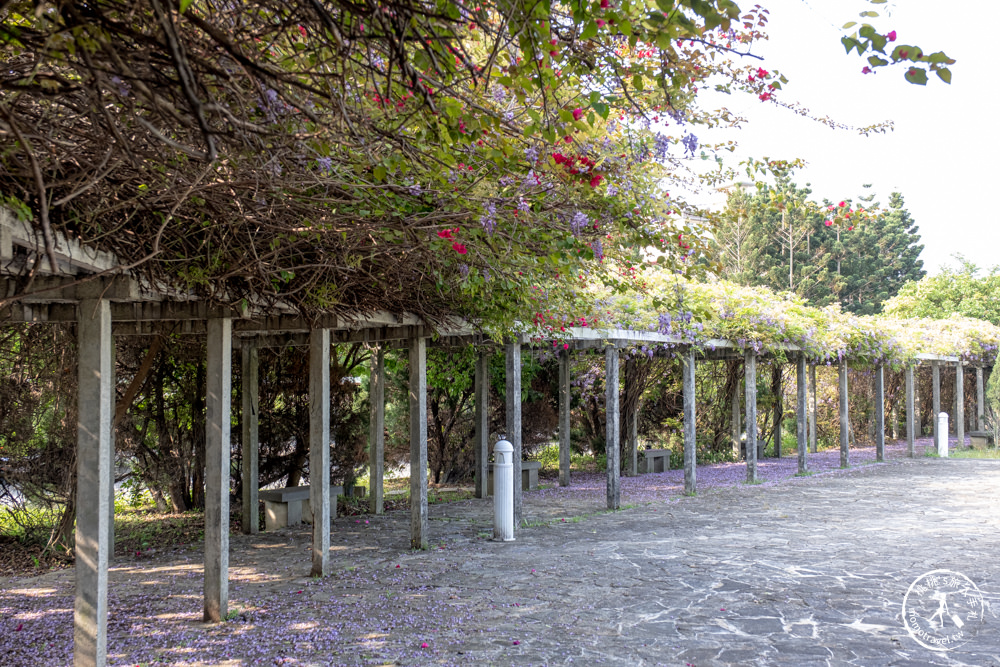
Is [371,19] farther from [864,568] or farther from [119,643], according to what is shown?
[864,568]

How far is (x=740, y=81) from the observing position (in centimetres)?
396

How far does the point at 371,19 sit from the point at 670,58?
124cm

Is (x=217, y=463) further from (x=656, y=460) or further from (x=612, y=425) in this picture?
(x=656, y=460)

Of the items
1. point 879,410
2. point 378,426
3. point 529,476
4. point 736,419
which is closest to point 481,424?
point 529,476

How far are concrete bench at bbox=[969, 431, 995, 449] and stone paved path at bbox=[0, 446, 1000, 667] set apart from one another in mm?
11719

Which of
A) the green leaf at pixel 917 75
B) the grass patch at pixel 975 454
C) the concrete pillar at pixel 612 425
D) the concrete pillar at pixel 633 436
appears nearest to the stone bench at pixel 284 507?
the concrete pillar at pixel 612 425

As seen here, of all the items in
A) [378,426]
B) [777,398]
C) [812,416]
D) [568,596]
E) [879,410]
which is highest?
[777,398]

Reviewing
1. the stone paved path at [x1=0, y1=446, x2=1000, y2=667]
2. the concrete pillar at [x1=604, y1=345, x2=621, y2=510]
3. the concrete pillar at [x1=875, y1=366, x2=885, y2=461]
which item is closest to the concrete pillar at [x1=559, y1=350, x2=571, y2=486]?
the concrete pillar at [x1=604, y1=345, x2=621, y2=510]

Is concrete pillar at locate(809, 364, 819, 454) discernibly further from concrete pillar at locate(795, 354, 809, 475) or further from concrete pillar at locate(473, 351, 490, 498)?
concrete pillar at locate(473, 351, 490, 498)

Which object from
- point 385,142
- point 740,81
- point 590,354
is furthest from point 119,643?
point 590,354

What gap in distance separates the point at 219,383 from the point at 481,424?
6.96m

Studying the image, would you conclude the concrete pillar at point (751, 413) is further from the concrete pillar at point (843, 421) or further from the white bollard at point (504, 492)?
the white bollard at point (504, 492)

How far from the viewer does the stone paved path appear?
14.6 ft

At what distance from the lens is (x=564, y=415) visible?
13.1 metres
